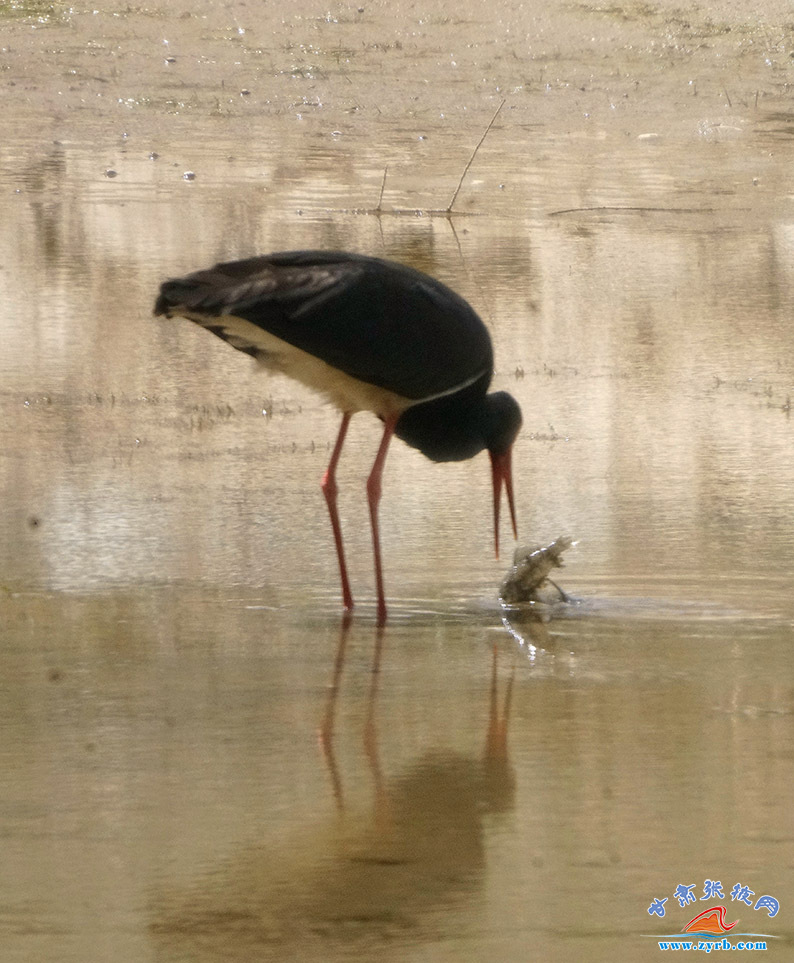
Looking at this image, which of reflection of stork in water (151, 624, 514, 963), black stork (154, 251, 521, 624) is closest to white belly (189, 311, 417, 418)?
black stork (154, 251, 521, 624)

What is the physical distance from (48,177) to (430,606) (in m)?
9.87

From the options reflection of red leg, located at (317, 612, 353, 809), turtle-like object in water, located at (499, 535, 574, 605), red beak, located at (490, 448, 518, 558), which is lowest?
reflection of red leg, located at (317, 612, 353, 809)

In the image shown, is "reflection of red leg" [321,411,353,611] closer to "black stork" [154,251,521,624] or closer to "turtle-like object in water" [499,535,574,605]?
"black stork" [154,251,521,624]

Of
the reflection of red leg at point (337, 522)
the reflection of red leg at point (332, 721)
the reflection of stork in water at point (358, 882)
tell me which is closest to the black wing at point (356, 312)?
the reflection of red leg at point (337, 522)

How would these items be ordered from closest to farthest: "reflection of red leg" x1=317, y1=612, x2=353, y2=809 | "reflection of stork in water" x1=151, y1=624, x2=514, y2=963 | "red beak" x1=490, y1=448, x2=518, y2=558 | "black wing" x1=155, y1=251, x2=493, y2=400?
"reflection of stork in water" x1=151, y1=624, x2=514, y2=963 < "reflection of red leg" x1=317, y1=612, x2=353, y2=809 < "black wing" x1=155, y1=251, x2=493, y2=400 < "red beak" x1=490, y1=448, x2=518, y2=558

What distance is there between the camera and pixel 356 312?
432cm

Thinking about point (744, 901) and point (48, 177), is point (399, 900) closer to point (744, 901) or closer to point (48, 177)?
point (744, 901)

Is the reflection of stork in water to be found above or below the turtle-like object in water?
below

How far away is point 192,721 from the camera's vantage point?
3.38 metres

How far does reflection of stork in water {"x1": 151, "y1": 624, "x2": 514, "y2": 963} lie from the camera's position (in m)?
2.43

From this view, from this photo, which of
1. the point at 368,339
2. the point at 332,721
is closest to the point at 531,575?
the point at 368,339

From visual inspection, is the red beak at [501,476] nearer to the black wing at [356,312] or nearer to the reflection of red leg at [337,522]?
the black wing at [356,312]

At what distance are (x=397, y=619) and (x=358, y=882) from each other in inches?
62.4

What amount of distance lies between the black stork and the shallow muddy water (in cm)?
35
